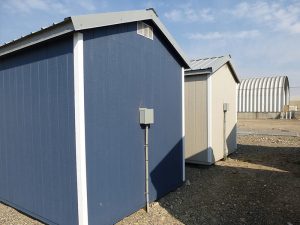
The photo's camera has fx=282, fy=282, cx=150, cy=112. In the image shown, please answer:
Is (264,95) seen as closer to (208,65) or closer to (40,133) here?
(208,65)

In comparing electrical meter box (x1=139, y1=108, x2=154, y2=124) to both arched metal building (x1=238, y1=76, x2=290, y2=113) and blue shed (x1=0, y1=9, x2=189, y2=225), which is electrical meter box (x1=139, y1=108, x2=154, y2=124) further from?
arched metal building (x1=238, y1=76, x2=290, y2=113)

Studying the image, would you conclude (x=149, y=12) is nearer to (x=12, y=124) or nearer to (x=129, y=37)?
(x=129, y=37)

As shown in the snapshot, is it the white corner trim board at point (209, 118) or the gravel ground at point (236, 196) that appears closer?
the gravel ground at point (236, 196)

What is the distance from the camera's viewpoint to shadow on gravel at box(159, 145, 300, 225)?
5.24m

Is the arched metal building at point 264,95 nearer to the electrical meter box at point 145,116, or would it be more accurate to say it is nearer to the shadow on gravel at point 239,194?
the shadow on gravel at point 239,194

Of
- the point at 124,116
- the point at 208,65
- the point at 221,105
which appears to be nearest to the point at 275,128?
the point at 221,105

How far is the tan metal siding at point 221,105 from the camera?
915cm

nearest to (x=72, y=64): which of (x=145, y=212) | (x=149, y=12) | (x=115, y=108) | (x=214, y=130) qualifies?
(x=115, y=108)

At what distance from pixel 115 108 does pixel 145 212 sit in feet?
7.02

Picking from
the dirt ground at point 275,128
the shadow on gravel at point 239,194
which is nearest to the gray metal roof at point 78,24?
the shadow on gravel at point 239,194

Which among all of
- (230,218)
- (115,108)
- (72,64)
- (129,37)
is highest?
(129,37)

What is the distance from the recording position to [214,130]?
918 cm

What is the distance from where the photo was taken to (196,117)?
29.5ft

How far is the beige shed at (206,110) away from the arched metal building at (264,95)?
23.3 m
